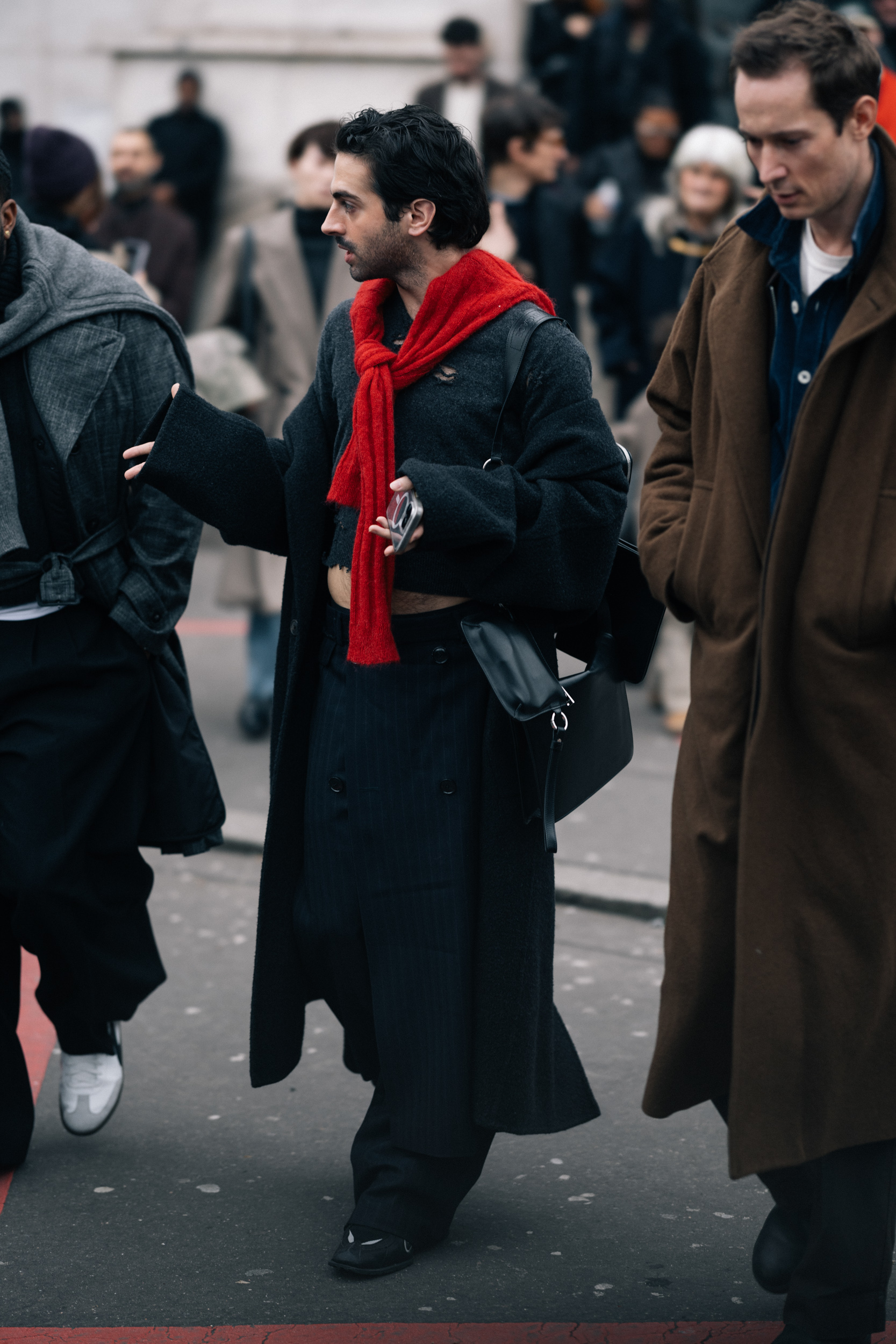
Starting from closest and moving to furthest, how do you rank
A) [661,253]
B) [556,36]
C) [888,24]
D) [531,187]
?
[661,253] → [531,187] → [888,24] → [556,36]

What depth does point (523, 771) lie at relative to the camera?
3230 millimetres

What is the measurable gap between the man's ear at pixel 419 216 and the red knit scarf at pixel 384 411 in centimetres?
9

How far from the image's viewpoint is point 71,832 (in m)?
3.61

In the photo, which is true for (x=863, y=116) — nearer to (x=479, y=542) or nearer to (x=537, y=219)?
(x=479, y=542)

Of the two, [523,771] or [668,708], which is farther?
[668,708]

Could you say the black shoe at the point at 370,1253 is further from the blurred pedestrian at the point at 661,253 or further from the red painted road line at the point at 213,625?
the red painted road line at the point at 213,625

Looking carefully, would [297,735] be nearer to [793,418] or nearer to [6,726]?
[6,726]

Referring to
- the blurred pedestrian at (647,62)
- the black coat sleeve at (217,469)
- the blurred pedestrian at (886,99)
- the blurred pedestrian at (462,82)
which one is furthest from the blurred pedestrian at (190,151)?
the black coat sleeve at (217,469)

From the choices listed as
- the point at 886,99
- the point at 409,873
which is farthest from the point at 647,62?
the point at 409,873

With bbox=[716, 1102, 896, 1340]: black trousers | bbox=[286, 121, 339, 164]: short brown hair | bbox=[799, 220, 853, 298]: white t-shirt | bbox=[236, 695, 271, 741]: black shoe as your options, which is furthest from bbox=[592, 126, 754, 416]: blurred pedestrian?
bbox=[716, 1102, 896, 1340]: black trousers

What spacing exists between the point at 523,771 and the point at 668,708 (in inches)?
158

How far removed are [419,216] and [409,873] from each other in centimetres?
115

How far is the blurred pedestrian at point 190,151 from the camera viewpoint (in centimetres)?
1194

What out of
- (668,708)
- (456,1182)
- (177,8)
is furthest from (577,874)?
(177,8)
